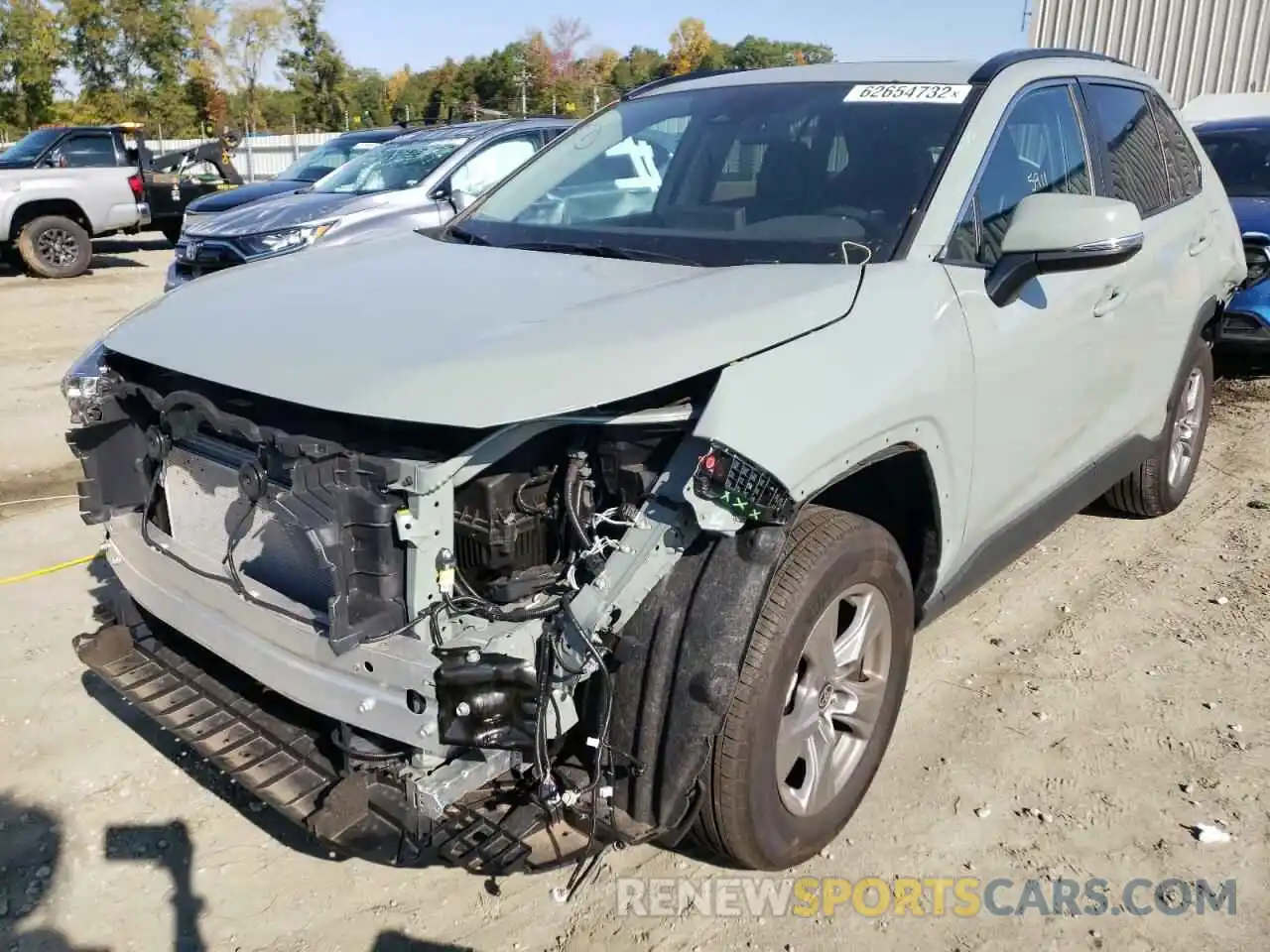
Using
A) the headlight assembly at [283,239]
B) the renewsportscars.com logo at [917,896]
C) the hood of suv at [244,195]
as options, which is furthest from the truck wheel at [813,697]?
the hood of suv at [244,195]

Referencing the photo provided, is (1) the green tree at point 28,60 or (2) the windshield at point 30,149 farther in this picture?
(1) the green tree at point 28,60

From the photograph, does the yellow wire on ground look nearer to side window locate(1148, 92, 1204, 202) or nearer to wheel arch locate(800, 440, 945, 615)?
wheel arch locate(800, 440, 945, 615)

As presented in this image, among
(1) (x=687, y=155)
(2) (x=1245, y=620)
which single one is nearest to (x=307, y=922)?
(1) (x=687, y=155)

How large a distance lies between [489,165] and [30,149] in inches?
353

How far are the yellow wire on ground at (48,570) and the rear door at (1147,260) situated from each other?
4.19m

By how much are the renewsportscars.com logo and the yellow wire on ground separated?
309cm

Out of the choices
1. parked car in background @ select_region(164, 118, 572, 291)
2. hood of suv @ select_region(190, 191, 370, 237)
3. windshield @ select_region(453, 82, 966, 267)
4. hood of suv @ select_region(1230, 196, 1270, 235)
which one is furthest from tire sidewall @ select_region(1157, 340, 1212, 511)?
hood of suv @ select_region(190, 191, 370, 237)

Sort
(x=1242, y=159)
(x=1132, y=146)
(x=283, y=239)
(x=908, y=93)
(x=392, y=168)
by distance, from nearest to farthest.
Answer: (x=908, y=93) → (x=1132, y=146) → (x=1242, y=159) → (x=283, y=239) → (x=392, y=168)

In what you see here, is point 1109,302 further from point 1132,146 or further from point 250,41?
point 250,41

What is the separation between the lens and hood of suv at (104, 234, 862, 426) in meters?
2.12

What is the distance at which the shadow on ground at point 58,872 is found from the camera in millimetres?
2516

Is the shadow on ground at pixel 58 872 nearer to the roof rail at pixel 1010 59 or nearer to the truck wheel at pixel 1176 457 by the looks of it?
the roof rail at pixel 1010 59

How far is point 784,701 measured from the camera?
240 cm

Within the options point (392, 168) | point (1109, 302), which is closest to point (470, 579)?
point (1109, 302)
